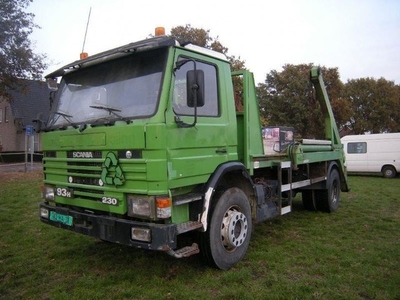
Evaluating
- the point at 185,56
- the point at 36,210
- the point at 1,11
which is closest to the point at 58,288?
the point at 185,56

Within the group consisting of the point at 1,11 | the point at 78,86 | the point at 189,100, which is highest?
the point at 1,11

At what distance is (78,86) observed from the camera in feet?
14.4

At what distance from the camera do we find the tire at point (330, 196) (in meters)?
7.50

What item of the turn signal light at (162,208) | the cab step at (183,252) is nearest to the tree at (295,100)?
the cab step at (183,252)

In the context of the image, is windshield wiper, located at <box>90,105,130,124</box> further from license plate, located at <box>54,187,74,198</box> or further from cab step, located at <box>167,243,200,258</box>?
cab step, located at <box>167,243,200,258</box>

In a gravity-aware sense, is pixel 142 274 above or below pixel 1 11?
below

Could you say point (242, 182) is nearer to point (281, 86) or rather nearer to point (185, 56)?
point (185, 56)

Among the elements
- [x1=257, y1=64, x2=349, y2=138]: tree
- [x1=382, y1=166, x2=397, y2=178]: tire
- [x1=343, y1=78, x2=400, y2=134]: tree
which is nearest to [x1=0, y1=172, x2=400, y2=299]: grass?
[x1=382, y1=166, x2=397, y2=178]: tire

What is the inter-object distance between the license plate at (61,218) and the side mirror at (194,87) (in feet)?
6.68

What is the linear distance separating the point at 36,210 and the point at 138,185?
18.6 feet

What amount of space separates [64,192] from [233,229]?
2200 millimetres

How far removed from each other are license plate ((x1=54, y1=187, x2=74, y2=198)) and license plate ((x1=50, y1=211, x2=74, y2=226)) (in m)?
0.24

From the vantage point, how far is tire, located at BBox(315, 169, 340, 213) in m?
7.50

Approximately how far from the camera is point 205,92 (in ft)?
13.3
